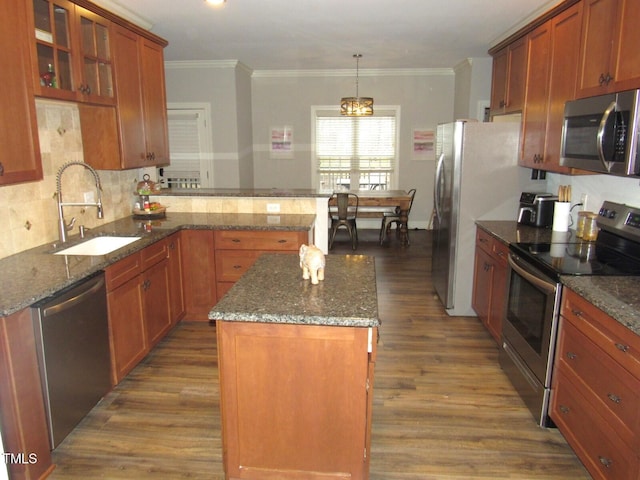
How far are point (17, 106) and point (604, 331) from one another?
9.45ft

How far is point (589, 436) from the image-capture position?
2.07 metres

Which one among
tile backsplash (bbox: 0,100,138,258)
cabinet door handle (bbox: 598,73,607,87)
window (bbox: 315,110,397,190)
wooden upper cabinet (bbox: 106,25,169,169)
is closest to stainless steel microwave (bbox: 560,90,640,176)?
cabinet door handle (bbox: 598,73,607,87)

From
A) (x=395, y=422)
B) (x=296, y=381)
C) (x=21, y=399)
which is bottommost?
(x=395, y=422)

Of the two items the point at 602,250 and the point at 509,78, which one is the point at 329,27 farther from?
the point at 602,250

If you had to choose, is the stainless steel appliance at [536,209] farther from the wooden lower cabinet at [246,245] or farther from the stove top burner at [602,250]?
the wooden lower cabinet at [246,245]

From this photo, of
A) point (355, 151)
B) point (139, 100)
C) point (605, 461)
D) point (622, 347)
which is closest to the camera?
point (622, 347)

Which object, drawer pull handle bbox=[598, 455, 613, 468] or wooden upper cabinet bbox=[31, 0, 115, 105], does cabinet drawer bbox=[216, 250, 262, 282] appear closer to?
wooden upper cabinet bbox=[31, 0, 115, 105]

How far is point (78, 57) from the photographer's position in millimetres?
2852

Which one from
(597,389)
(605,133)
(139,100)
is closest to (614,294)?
(597,389)

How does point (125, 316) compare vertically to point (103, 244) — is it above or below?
below

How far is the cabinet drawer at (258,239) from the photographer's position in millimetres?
3691

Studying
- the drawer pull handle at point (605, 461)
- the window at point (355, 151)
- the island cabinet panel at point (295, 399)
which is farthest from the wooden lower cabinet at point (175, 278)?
the window at point (355, 151)

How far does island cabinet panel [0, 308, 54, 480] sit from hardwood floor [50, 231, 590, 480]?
18 centimetres

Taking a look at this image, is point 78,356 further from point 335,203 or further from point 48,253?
point 335,203
